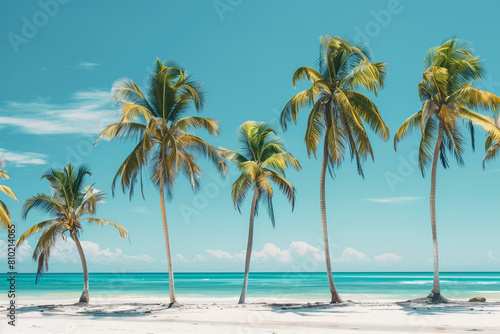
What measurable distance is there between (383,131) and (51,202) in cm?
1354

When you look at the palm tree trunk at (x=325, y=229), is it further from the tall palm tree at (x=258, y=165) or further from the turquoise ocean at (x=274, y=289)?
the turquoise ocean at (x=274, y=289)

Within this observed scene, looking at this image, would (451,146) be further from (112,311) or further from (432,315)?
(112,311)

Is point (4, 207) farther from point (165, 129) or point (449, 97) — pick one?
point (449, 97)

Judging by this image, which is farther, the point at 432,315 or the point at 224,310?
the point at 224,310

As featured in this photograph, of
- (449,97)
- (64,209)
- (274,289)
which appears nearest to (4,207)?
(64,209)

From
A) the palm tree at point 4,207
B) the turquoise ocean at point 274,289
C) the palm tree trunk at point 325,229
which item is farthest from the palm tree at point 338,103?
the turquoise ocean at point 274,289

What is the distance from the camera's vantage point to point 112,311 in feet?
56.8

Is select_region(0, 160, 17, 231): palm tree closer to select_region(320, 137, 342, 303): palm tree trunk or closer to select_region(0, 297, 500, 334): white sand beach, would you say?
select_region(0, 297, 500, 334): white sand beach

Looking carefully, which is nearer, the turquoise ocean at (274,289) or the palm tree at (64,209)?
the palm tree at (64,209)

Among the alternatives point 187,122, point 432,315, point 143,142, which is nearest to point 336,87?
point 187,122

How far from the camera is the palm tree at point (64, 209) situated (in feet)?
65.8

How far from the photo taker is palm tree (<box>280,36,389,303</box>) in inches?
694

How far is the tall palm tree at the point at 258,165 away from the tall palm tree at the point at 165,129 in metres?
1.72

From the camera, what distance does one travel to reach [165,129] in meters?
18.5
